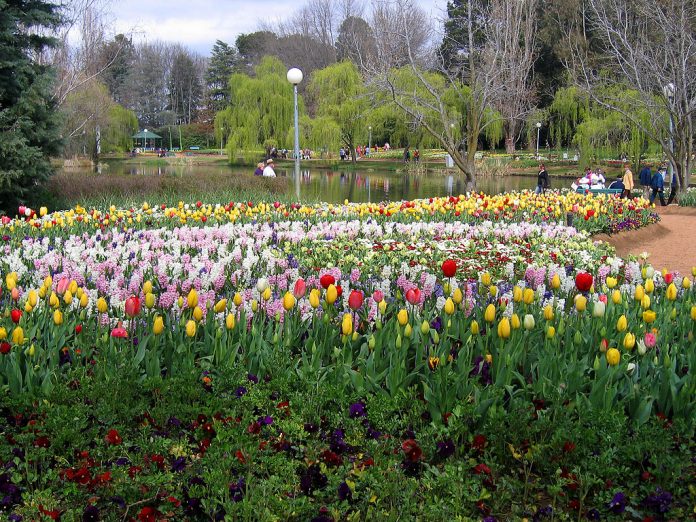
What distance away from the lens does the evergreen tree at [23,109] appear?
11.8 meters

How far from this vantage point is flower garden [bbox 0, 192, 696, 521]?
2410 mm

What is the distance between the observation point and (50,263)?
5059mm

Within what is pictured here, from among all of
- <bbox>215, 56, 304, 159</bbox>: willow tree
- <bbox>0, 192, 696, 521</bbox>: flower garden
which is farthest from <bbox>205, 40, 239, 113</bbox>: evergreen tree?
<bbox>0, 192, 696, 521</bbox>: flower garden

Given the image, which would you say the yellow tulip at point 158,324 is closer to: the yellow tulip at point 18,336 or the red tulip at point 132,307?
the red tulip at point 132,307

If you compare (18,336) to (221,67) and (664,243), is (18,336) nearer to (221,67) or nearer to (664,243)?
(664,243)

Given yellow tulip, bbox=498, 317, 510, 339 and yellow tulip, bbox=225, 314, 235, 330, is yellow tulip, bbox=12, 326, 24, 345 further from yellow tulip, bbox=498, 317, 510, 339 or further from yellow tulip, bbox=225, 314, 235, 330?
yellow tulip, bbox=498, 317, 510, 339

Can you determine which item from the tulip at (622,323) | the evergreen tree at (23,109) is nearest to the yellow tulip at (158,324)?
the tulip at (622,323)

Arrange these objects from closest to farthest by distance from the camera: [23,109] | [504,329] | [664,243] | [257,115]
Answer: [504,329] < [664,243] < [23,109] < [257,115]

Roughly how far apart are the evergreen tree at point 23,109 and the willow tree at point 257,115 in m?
27.5

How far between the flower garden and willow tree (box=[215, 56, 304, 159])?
122 feet

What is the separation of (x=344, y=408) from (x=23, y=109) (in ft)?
37.6

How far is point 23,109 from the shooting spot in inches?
481

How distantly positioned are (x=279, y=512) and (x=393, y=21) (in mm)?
19951

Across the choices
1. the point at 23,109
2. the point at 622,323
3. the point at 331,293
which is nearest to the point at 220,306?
the point at 331,293
